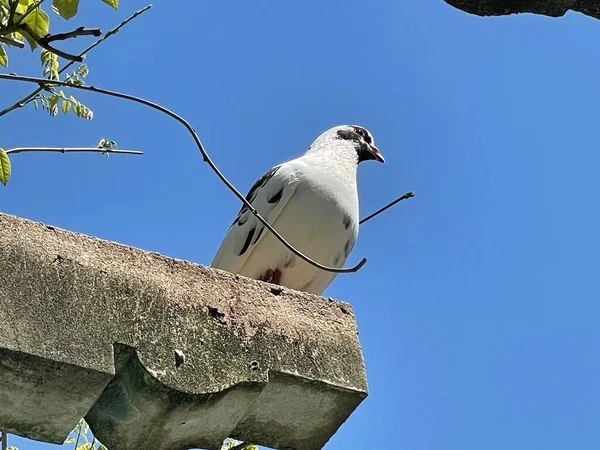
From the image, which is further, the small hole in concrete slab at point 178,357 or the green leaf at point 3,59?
the green leaf at point 3,59

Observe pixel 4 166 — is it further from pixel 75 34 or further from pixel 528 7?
pixel 528 7

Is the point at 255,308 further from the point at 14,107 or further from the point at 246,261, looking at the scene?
the point at 246,261

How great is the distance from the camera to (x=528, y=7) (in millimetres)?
1933

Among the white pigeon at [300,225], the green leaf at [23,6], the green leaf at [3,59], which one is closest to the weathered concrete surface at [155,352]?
the green leaf at [23,6]

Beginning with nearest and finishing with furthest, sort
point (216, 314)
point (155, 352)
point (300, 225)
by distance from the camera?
point (155, 352)
point (216, 314)
point (300, 225)

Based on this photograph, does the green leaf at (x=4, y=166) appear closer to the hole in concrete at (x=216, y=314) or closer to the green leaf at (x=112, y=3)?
the green leaf at (x=112, y=3)

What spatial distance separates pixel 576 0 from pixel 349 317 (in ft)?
3.19

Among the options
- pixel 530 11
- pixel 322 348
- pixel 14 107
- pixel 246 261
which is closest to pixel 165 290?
pixel 322 348

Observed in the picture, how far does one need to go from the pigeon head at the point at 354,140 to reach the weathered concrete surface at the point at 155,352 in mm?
3422

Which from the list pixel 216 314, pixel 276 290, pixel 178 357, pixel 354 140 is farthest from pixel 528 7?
pixel 354 140

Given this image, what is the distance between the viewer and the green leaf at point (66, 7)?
2.11m

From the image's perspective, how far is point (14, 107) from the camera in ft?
8.61

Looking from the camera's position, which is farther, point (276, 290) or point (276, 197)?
point (276, 197)

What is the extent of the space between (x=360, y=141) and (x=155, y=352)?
3.92 meters
